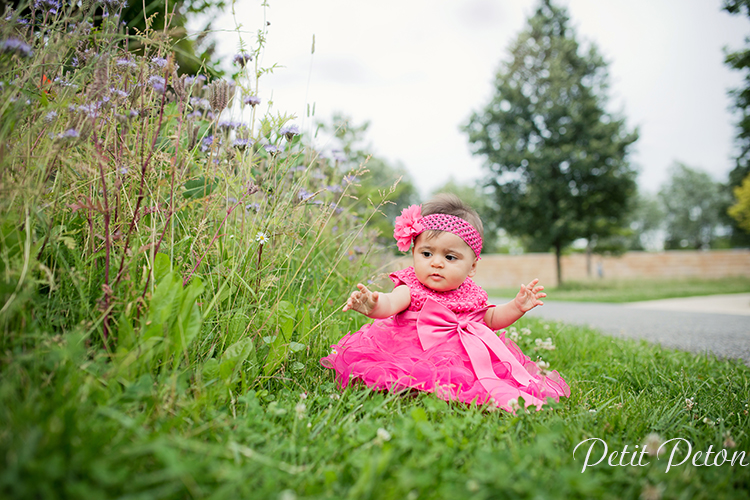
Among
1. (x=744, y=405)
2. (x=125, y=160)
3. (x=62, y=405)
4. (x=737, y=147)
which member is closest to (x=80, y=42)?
(x=125, y=160)

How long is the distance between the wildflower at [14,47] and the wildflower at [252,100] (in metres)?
0.78

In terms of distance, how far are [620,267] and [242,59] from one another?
78.2ft

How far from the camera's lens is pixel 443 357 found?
6.07ft

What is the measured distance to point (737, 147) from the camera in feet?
Answer: 59.4

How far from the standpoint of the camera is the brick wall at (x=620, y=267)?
19.3m

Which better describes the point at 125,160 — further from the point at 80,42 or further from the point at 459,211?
the point at 459,211

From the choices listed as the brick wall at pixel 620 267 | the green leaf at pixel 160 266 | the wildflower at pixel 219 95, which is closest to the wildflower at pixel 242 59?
the wildflower at pixel 219 95

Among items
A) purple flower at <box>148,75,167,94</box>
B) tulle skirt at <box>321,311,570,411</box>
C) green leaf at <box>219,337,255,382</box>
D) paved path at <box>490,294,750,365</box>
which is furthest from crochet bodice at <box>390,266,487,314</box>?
paved path at <box>490,294,750,365</box>

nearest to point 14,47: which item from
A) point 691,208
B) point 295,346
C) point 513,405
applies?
point 295,346

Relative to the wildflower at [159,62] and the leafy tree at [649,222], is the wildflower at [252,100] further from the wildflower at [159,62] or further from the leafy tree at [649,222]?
the leafy tree at [649,222]

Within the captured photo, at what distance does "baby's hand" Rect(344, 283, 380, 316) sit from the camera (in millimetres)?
1828

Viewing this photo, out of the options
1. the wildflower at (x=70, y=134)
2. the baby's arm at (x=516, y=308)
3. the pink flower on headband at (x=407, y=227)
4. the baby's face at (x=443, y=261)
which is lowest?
the baby's arm at (x=516, y=308)

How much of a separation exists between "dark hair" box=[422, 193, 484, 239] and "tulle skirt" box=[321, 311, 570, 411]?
643 millimetres

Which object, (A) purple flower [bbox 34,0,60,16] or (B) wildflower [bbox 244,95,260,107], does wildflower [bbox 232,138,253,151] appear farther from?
(A) purple flower [bbox 34,0,60,16]
